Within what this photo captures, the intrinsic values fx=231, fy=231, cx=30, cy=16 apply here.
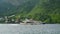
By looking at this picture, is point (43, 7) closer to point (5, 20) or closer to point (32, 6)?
point (32, 6)

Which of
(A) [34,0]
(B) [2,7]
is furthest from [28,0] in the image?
(B) [2,7]

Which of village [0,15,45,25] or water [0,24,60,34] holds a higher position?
water [0,24,60,34]

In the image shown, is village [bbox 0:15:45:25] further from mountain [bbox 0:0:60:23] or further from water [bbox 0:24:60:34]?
water [bbox 0:24:60:34]

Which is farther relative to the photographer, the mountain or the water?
the mountain

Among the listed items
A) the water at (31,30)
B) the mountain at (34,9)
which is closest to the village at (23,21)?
the mountain at (34,9)

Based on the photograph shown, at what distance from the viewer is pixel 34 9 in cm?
10012

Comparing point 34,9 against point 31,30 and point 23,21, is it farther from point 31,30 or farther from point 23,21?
point 31,30

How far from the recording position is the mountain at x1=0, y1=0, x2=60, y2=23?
3425 inches

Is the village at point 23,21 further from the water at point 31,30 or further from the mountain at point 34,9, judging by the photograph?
the water at point 31,30

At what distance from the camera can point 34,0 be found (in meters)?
116

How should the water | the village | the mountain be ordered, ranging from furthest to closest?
the mountain
the village
the water

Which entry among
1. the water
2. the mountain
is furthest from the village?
the water

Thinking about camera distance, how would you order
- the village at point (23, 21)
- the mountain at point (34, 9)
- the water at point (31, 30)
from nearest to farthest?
the water at point (31, 30) < the village at point (23, 21) < the mountain at point (34, 9)

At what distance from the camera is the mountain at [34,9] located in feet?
285
